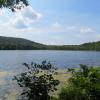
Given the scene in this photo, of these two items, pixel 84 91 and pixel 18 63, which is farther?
pixel 18 63

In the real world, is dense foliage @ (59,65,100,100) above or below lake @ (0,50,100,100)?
above

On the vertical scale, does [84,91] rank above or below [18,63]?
above

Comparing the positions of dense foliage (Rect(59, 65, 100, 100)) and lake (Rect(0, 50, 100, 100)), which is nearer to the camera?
dense foliage (Rect(59, 65, 100, 100))

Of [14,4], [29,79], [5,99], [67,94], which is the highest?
[14,4]

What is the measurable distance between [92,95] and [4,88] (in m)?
15.5

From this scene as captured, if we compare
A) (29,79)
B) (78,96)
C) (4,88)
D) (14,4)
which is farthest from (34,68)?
(4,88)

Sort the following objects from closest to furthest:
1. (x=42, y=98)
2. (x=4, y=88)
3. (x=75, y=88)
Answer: (x=42, y=98), (x=75, y=88), (x=4, y=88)

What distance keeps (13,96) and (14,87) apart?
4949 millimetres

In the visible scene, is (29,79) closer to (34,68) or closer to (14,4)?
(34,68)

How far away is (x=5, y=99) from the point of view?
24.2m

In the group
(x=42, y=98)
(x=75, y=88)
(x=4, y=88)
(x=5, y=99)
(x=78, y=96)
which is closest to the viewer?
(x=42, y=98)

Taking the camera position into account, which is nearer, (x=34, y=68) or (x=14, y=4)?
(x=34, y=68)

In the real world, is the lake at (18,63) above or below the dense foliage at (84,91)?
below

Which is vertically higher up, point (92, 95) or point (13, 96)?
point (92, 95)
